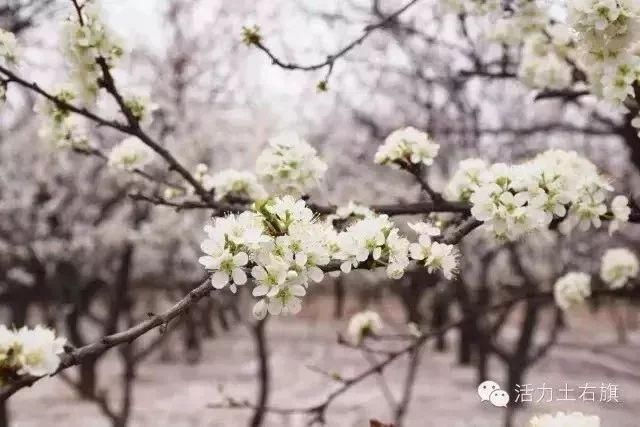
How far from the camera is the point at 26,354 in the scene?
1.43m

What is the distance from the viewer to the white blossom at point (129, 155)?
10.2 ft

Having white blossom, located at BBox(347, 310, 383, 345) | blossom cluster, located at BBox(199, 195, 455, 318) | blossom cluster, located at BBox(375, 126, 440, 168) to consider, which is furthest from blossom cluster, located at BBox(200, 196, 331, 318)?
white blossom, located at BBox(347, 310, 383, 345)

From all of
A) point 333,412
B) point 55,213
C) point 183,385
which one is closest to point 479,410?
point 333,412

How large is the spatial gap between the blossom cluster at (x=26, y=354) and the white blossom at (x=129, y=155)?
173 centimetres

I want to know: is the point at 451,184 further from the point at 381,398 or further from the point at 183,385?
the point at 183,385

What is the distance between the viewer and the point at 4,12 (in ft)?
17.6

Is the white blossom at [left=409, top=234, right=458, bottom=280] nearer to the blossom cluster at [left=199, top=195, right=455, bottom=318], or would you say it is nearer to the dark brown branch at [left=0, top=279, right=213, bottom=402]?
the blossom cluster at [left=199, top=195, right=455, bottom=318]

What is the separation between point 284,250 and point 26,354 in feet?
1.79

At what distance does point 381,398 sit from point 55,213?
6770 mm

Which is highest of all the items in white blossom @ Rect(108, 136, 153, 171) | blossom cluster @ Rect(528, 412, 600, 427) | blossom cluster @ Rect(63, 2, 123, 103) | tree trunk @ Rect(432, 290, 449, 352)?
tree trunk @ Rect(432, 290, 449, 352)

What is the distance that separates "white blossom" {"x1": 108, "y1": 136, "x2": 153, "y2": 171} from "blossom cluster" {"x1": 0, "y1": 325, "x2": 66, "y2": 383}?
1728 mm

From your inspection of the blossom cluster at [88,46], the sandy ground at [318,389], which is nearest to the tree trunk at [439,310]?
the sandy ground at [318,389]

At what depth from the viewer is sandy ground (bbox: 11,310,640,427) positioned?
39.2 ft
